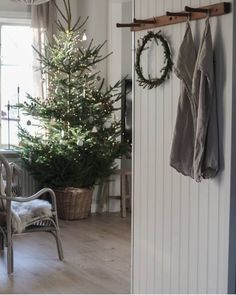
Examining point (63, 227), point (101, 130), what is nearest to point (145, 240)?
point (63, 227)

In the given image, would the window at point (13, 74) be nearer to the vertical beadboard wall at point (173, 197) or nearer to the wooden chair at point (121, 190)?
the wooden chair at point (121, 190)

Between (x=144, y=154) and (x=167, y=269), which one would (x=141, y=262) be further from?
(x=144, y=154)

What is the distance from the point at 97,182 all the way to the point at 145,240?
3373 mm

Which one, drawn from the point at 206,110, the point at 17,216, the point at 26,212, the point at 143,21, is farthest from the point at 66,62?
the point at 206,110

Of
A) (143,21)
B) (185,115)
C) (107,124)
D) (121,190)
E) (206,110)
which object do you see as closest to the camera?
(206,110)

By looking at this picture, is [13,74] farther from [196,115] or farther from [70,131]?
[196,115]

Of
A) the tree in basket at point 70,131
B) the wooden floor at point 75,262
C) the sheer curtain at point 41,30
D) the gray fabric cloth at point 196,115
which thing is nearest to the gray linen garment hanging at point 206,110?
the gray fabric cloth at point 196,115

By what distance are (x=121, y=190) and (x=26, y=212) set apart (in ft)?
8.36

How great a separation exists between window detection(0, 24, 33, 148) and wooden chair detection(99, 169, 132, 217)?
4.00ft

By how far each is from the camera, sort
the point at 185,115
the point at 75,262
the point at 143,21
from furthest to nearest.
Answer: the point at 75,262
the point at 143,21
the point at 185,115

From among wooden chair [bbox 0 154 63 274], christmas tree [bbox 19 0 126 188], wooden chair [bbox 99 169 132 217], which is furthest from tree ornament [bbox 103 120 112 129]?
wooden chair [bbox 0 154 63 274]

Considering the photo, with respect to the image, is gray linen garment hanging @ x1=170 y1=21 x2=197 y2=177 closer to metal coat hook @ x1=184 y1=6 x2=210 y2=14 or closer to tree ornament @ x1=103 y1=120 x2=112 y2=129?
metal coat hook @ x1=184 y1=6 x2=210 y2=14

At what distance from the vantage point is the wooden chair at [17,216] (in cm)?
455

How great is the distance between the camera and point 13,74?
7.36m
